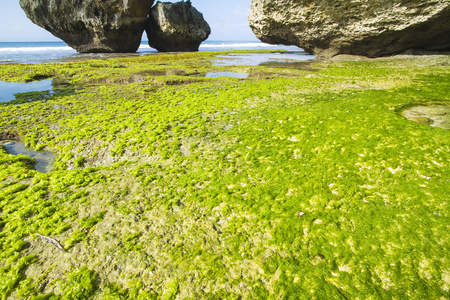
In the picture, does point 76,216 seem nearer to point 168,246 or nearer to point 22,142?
point 168,246

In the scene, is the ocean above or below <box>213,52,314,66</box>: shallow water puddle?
above

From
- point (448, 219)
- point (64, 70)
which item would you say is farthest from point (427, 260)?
point (64, 70)

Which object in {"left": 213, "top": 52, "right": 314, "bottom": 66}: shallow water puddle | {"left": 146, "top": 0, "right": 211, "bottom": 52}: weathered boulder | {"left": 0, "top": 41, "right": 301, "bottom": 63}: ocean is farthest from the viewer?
{"left": 146, "top": 0, "right": 211, "bottom": 52}: weathered boulder

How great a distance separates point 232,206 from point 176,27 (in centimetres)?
3947

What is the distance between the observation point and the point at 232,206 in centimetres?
379

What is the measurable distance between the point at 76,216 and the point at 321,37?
24.1 m

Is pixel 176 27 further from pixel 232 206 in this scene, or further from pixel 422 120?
pixel 232 206

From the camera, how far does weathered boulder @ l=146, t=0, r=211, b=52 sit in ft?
118

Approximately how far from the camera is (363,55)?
2042 centimetres

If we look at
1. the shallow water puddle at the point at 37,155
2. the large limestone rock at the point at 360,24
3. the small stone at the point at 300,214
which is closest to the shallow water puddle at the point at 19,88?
the shallow water puddle at the point at 37,155

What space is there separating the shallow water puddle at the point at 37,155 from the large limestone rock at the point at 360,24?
70.1 feet

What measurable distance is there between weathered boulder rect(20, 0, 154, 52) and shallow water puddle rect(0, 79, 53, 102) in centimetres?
2335

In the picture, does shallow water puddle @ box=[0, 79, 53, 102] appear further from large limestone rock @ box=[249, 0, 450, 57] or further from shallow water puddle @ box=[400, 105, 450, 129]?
large limestone rock @ box=[249, 0, 450, 57]

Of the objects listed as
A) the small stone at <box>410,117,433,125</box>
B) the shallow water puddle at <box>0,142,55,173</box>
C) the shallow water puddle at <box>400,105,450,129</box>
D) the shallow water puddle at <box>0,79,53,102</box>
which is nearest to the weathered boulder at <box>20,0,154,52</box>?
the shallow water puddle at <box>0,79,53,102</box>
